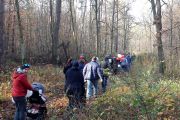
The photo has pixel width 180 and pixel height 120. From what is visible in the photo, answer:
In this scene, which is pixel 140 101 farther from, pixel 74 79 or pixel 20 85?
pixel 74 79

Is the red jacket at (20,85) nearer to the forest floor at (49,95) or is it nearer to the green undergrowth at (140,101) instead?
the forest floor at (49,95)

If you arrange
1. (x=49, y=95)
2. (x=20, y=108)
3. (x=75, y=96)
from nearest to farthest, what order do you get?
(x=20, y=108) → (x=75, y=96) → (x=49, y=95)

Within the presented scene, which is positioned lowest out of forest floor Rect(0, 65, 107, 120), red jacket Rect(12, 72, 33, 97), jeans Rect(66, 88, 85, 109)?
forest floor Rect(0, 65, 107, 120)

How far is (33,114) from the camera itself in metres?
10.2

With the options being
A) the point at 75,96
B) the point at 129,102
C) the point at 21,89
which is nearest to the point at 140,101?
the point at 129,102

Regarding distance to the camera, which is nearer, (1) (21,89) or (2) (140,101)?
(2) (140,101)

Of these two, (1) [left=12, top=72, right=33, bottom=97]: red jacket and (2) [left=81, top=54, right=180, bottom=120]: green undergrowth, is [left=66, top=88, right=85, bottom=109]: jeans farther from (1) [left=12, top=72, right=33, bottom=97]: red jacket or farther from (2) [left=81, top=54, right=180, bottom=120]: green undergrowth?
(1) [left=12, top=72, right=33, bottom=97]: red jacket

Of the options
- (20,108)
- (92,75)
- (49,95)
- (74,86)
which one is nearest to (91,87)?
(92,75)

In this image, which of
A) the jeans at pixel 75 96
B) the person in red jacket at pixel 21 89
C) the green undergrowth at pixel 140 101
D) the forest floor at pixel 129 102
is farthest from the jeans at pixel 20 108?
the green undergrowth at pixel 140 101

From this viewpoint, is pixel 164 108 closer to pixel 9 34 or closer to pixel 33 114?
pixel 33 114

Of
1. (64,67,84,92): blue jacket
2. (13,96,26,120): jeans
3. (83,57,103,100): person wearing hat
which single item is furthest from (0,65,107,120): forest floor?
(83,57,103,100): person wearing hat

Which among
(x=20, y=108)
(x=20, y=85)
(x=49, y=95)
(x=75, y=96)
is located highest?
(x=20, y=85)

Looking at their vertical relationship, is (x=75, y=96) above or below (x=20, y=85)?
below

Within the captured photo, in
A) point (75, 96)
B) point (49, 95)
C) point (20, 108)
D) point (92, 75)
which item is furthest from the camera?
point (49, 95)
